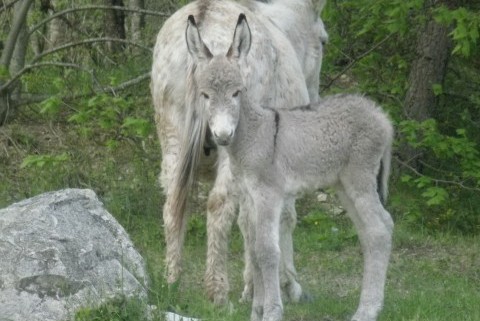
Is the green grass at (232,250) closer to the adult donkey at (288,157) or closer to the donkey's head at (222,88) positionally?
the adult donkey at (288,157)

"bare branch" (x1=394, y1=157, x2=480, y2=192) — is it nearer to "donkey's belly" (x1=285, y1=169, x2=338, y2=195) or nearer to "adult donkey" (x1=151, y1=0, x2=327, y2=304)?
"adult donkey" (x1=151, y1=0, x2=327, y2=304)

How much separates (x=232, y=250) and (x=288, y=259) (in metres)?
1.74

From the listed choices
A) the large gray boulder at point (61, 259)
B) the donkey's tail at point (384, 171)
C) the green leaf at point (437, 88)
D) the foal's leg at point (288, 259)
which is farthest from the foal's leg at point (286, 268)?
the green leaf at point (437, 88)

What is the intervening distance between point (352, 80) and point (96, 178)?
11.5 feet

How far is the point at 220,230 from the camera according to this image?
6.57 meters

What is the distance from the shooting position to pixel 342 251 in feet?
28.9

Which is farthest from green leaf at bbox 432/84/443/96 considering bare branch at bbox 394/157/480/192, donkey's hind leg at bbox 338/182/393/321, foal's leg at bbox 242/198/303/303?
donkey's hind leg at bbox 338/182/393/321

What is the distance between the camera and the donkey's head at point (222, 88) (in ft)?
17.5

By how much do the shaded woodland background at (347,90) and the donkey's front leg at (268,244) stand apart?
3.40m

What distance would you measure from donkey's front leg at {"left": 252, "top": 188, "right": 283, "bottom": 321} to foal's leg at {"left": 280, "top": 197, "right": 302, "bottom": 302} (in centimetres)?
139

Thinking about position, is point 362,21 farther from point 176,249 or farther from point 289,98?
point 176,249

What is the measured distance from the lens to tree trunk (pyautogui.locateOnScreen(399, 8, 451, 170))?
996 centimetres

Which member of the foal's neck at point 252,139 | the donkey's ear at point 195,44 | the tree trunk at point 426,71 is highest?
the donkey's ear at point 195,44

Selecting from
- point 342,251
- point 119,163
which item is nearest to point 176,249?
point 342,251
